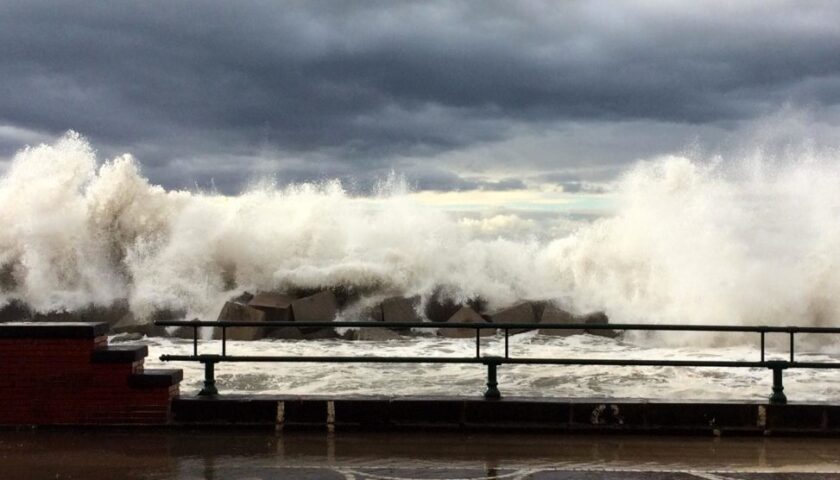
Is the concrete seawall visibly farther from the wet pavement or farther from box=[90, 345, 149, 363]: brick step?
box=[90, 345, 149, 363]: brick step

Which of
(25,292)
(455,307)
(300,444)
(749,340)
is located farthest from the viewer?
(25,292)

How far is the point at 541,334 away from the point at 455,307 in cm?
445

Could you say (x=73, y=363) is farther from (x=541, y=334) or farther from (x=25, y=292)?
(x=25, y=292)

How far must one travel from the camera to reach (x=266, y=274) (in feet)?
94.3

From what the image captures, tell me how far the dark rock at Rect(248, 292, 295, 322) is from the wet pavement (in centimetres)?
1431

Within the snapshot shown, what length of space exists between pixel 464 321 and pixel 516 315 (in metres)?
1.45

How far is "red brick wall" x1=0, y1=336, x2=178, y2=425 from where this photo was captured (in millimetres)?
8453

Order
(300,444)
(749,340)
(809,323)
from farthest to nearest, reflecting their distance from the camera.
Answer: (809,323)
(749,340)
(300,444)

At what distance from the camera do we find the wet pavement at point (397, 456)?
685 cm

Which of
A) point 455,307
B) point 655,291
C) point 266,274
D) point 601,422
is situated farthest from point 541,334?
point 601,422

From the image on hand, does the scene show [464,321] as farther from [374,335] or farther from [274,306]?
[274,306]

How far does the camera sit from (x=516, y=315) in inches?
960

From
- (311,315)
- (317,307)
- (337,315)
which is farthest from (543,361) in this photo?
(337,315)

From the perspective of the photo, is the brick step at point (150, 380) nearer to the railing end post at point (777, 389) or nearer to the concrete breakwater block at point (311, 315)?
the railing end post at point (777, 389)
